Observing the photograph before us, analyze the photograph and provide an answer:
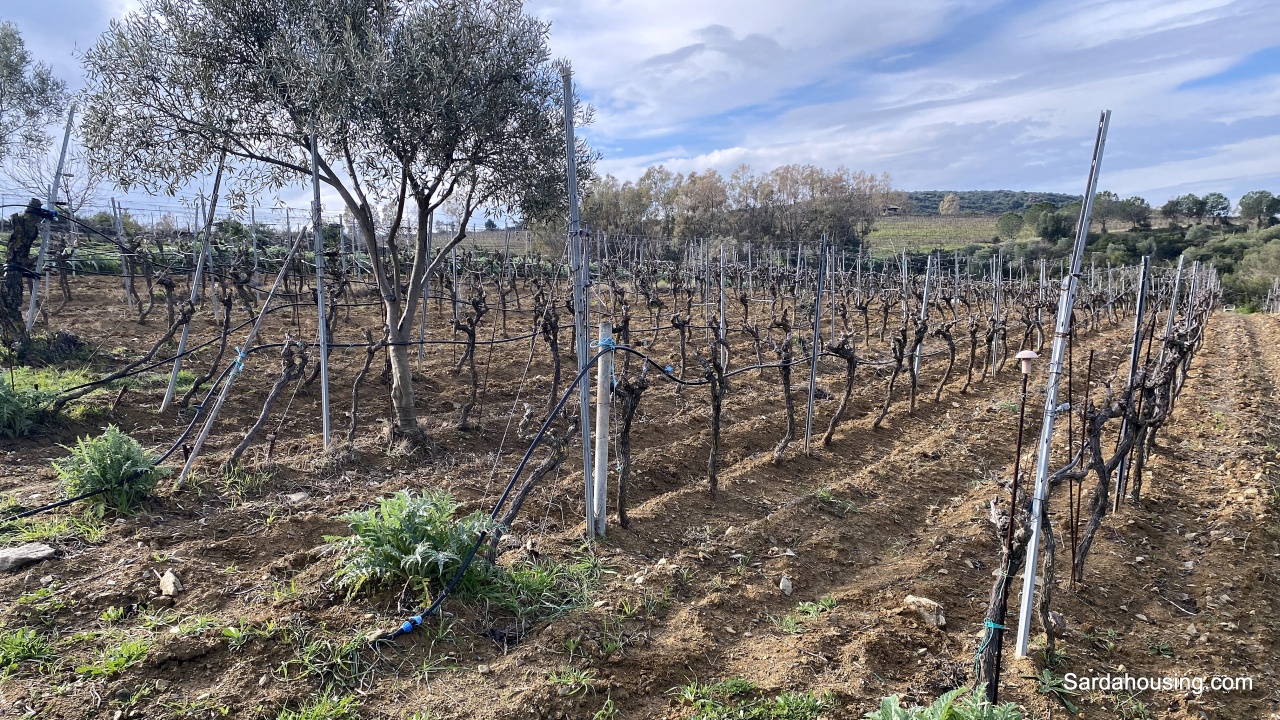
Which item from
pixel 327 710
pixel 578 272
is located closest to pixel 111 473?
pixel 327 710

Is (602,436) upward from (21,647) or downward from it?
upward

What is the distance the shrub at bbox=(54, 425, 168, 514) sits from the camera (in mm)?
4875

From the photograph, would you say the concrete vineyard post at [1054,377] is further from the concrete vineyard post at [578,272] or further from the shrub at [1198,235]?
the shrub at [1198,235]

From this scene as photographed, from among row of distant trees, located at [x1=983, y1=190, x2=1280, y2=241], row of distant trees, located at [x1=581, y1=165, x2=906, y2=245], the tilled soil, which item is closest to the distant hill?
row of distant trees, located at [x1=983, y1=190, x2=1280, y2=241]

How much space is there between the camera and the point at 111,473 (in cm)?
491

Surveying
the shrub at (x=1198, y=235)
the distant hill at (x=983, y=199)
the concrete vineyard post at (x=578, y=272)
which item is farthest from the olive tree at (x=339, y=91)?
the distant hill at (x=983, y=199)

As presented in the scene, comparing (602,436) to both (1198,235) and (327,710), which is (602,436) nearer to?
(327,710)

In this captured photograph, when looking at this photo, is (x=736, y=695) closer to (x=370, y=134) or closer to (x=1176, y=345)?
(x=370, y=134)

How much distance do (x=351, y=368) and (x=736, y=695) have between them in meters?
8.60

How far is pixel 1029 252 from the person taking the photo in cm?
5269

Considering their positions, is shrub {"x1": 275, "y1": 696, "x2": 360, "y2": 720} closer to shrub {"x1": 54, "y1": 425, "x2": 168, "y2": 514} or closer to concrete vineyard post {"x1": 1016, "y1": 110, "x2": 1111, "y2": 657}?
shrub {"x1": 54, "y1": 425, "x2": 168, "y2": 514}

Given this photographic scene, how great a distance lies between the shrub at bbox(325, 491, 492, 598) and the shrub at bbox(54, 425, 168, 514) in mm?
2068

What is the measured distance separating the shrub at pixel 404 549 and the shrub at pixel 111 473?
207 centimetres

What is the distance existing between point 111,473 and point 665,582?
4055 mm
